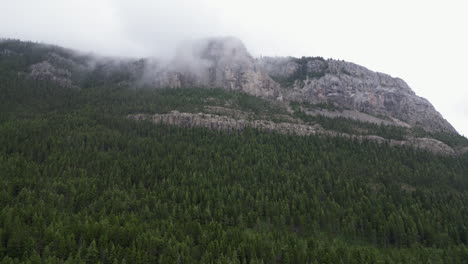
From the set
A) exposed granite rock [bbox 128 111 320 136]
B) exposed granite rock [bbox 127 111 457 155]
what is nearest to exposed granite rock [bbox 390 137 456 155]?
exposed granite rock [bbox 127 111 457 155]

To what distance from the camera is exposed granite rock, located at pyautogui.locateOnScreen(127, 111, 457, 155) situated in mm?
155750

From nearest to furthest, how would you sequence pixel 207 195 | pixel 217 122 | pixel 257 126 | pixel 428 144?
pixel 207 195 < pixel 217 122 < pixel 257 126 < pixel 428 144

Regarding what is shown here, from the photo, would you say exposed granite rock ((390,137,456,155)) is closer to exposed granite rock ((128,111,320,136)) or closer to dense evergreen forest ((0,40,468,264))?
dense evergreen forest ((0,40,468,264))

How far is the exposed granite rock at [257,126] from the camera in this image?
511 ft

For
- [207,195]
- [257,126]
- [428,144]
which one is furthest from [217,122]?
[428,144]

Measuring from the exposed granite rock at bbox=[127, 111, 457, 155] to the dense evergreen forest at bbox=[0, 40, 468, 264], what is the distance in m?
10.5

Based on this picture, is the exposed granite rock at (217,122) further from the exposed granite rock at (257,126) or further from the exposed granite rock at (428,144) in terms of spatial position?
the exposed granite rock at (428,144)

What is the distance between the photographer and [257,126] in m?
161

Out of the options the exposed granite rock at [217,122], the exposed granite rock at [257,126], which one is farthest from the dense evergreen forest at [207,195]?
the exposed granite rock at [257,126]

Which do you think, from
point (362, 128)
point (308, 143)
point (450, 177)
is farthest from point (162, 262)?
point (362, 128)

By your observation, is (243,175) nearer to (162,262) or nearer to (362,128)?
(162,262)

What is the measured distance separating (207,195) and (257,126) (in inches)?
3104

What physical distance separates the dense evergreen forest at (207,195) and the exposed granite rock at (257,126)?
1053 cm

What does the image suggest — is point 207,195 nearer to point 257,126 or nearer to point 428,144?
point 257,126
